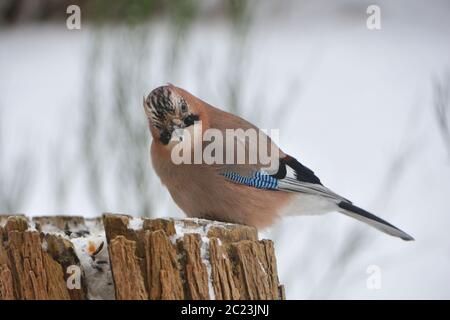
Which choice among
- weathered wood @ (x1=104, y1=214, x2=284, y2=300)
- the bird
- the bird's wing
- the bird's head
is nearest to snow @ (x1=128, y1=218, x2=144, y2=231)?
weathered wood @ (x1=104, y1=214, x2=284, y2=300)

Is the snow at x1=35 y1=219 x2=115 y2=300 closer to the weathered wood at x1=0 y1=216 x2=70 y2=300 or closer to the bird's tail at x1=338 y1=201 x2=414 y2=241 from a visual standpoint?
the weathered wood at x1=0 y1=216 x2=70 y2=300

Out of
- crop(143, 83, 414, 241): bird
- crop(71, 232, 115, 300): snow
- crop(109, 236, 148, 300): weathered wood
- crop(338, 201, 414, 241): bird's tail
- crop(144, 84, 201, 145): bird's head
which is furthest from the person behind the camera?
crop(338, 201, 414, 241): bird's tail

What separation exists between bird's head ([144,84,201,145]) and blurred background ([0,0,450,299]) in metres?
0.77

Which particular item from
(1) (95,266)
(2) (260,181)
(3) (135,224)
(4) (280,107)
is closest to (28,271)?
(1) (95,266)

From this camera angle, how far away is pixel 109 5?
410cm

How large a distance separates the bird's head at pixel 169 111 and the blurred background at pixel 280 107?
77cm

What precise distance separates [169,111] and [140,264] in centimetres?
69

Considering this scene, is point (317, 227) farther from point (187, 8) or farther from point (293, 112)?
point (293, 112)

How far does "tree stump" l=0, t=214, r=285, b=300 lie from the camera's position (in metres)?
2.06

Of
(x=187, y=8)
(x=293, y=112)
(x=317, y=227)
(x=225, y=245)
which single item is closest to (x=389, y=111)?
(x=293, y=112)

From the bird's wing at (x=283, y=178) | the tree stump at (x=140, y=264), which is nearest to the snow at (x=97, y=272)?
the tree stump at (x=140, y=264)

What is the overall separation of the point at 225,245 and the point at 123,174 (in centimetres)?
206

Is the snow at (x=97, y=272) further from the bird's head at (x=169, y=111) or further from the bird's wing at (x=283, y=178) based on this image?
the bird's wing at (x=283, y=178)

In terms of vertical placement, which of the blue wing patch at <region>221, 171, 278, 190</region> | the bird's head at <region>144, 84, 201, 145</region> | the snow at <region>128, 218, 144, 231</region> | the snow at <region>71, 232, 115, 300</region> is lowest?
the snow at <region>71, 232, 115, 300</region>
